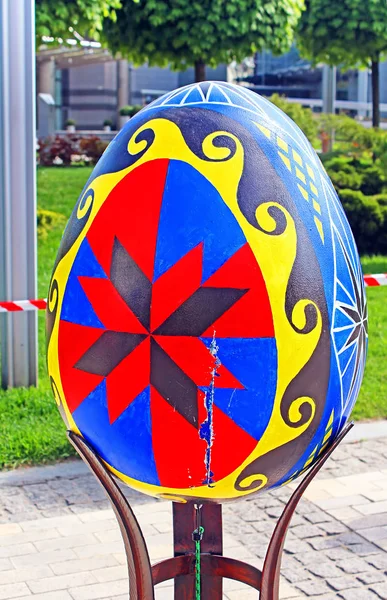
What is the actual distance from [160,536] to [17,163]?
295 centimetres

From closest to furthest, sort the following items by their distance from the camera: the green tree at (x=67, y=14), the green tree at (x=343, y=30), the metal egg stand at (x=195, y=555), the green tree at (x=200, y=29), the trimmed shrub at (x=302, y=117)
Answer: the metal egg stand at (x=195, y=555)
the green tree at (x=67, y=14)
the green tree at (x=200, y=29)
the green tree at (x=343, y=30)
the trimmed shrub at (x=302, y=117)

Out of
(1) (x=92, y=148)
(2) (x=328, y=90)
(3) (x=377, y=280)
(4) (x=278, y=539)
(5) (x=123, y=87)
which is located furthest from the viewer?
(5) (x=123, y=87)

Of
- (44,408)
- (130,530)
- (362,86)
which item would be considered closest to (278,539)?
(130,530)

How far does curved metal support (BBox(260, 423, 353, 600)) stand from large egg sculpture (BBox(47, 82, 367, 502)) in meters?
0.09

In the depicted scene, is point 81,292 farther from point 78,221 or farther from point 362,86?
point 362,86

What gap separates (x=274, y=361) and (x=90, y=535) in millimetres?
2195

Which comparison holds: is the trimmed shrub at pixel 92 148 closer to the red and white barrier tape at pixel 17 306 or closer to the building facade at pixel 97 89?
the red and white barrier tape at pixel 17 306

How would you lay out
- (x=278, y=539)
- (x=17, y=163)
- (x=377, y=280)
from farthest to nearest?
(x=377, y=280) < (x=17, y=163) < (x=278, y=539)

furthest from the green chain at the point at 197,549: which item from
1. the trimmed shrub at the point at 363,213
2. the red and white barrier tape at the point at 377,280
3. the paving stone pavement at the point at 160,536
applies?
the trimmed shrub at the point at 363,213

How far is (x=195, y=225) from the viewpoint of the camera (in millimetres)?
2297

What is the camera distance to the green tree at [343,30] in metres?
12.7

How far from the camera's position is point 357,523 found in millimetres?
4340

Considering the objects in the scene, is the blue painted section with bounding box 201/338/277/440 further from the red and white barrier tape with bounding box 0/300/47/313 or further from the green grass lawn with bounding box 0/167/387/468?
the red and white barrier tape with bounding box 0/300/47/313

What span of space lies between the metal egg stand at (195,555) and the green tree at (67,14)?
6.97 m
